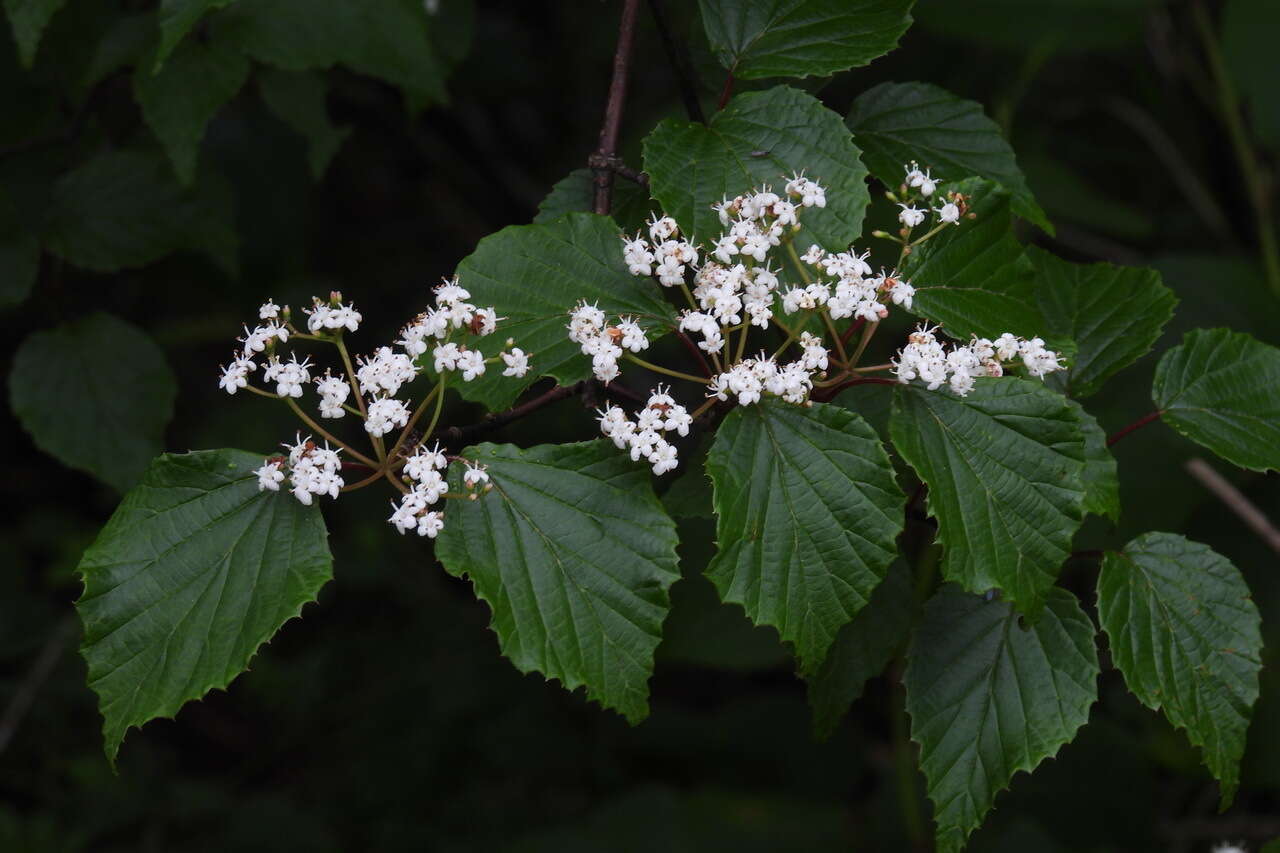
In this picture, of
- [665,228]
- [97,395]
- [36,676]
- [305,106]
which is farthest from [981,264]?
[36,676]

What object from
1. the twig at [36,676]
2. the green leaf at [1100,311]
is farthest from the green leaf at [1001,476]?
the twig at [36,676]

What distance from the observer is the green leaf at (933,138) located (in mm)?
1915

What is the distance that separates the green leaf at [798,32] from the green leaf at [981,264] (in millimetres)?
278

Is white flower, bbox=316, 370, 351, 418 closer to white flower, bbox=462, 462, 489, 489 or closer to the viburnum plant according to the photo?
the viburnum plant

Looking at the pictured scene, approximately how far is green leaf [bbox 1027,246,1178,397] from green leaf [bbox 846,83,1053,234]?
0.17 metres

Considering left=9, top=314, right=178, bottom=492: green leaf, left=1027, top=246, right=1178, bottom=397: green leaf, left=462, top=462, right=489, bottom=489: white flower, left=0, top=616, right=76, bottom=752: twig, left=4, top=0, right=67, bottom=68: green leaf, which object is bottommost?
left=0, top=616, right=76, bottom=752: twig

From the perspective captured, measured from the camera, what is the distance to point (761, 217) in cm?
158

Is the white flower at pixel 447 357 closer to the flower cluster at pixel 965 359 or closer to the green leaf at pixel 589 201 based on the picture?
the green leaf at pixel 589 201

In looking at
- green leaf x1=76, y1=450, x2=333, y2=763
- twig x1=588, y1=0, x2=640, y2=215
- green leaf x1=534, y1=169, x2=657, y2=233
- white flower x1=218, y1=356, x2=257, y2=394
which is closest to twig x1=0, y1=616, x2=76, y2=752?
green leaf x1=76, y1=450, x2=333, y2=763

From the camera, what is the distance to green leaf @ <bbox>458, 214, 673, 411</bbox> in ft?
5.34

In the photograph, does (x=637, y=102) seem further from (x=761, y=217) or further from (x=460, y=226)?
(x=761, y=217)

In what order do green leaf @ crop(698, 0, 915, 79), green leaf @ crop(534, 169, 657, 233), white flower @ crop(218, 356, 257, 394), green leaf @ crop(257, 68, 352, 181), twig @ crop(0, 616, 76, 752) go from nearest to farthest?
white flower @ crop(218, 356, 257, 394)
green leaf @ crop(698, 0, 915, 79)
green leaf @ crop(534, 169, 657, 233)
green leaf @ crop(257, 68, 352, 181)
twig @ crop(0, 616, 76, 752)

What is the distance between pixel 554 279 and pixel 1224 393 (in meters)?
1.11

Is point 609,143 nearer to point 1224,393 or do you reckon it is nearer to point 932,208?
point 932,208
